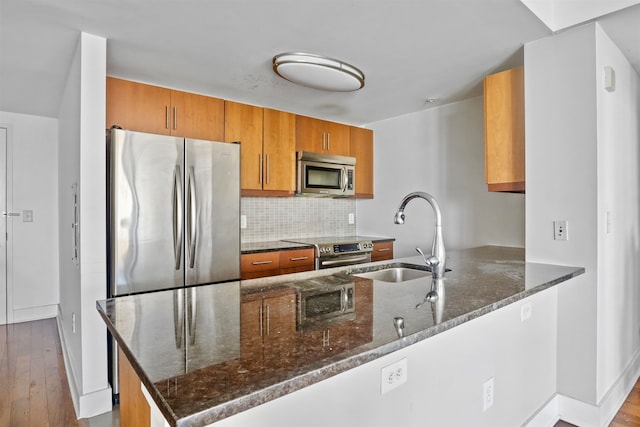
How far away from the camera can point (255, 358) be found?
0.82m

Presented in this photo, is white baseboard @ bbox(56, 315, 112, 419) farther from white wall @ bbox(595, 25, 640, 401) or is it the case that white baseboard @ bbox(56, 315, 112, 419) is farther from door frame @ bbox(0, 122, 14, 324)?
white wall @ bbox(595, 25, 640, 401)

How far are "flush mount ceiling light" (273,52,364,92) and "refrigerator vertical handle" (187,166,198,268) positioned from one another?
0.94 metres

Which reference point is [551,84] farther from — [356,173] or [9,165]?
[9,165]

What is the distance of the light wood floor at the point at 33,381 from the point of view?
2213mm

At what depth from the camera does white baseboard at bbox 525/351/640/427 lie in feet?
6.58

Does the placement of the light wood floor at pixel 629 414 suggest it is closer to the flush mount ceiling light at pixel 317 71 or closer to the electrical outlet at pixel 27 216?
the flush mount ceiling light at pixel 317 71

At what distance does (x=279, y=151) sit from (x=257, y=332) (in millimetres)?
2743

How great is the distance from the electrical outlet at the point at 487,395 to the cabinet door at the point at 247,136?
2376 mm

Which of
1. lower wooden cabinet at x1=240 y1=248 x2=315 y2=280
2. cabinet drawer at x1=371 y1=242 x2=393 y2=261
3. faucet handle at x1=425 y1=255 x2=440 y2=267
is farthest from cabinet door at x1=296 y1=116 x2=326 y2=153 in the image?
faucet handle at x1=425 y1=255 x2=440 y2=267

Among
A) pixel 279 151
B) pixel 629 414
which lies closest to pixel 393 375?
pixel 629 414

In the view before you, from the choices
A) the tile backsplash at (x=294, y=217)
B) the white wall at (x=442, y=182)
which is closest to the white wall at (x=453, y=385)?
the white wall at (x=442, y=182)

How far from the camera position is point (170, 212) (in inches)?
97.3

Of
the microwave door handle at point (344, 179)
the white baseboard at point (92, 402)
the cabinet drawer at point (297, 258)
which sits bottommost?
the white baseboard at point (92, 402)

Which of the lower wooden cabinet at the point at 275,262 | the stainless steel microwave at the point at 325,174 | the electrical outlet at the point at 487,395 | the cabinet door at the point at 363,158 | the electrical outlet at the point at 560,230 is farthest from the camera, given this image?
the cabinet door at the point at 363,158
